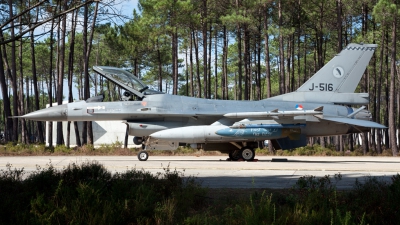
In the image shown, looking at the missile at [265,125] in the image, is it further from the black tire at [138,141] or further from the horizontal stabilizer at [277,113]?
the black tire at [138,141]

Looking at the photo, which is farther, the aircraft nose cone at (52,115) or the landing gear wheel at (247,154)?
the landing gear wheel at (247,154)

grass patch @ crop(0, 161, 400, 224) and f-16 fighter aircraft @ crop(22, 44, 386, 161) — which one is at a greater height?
f-16 fighter aircraft @ crop(22, 44, 386, 161)

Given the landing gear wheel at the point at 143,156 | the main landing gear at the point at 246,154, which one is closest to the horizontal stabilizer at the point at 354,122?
the main landing gear at the point at 246,154

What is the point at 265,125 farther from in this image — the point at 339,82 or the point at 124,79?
the point at 124,79

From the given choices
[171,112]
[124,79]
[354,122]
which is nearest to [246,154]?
[171,112]

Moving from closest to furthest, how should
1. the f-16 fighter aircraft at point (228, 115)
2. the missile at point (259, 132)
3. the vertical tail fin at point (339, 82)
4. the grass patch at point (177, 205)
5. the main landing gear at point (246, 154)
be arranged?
the grass patch at point (177, 205)
the missile at point (259, 132)
the f-16 fighter aircraft at point (228, 115)
the main landing gear at point (246, 154)
the vertical tail fin at point (339, 82)

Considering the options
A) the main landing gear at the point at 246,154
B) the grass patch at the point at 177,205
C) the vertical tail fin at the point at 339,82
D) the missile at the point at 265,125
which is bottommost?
the main landing gear at the point at 246,154

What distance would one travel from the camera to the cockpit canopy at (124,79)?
1777 centimetres

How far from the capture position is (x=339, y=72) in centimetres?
1961

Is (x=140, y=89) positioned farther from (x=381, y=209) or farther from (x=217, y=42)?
(x=217, y=42)

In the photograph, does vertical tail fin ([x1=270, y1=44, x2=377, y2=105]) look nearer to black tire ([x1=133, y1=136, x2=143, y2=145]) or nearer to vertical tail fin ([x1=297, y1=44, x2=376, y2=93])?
vertical tail fin ([x1=297, y1=44, x2=376, y2=93])

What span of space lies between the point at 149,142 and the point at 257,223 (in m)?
12.3

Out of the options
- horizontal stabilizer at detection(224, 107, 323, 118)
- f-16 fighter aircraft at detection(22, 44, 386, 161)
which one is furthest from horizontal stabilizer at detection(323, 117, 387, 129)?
horizontal stabilizer at detection(224, 107, 323, 118)

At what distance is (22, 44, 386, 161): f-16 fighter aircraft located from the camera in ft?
57.9
